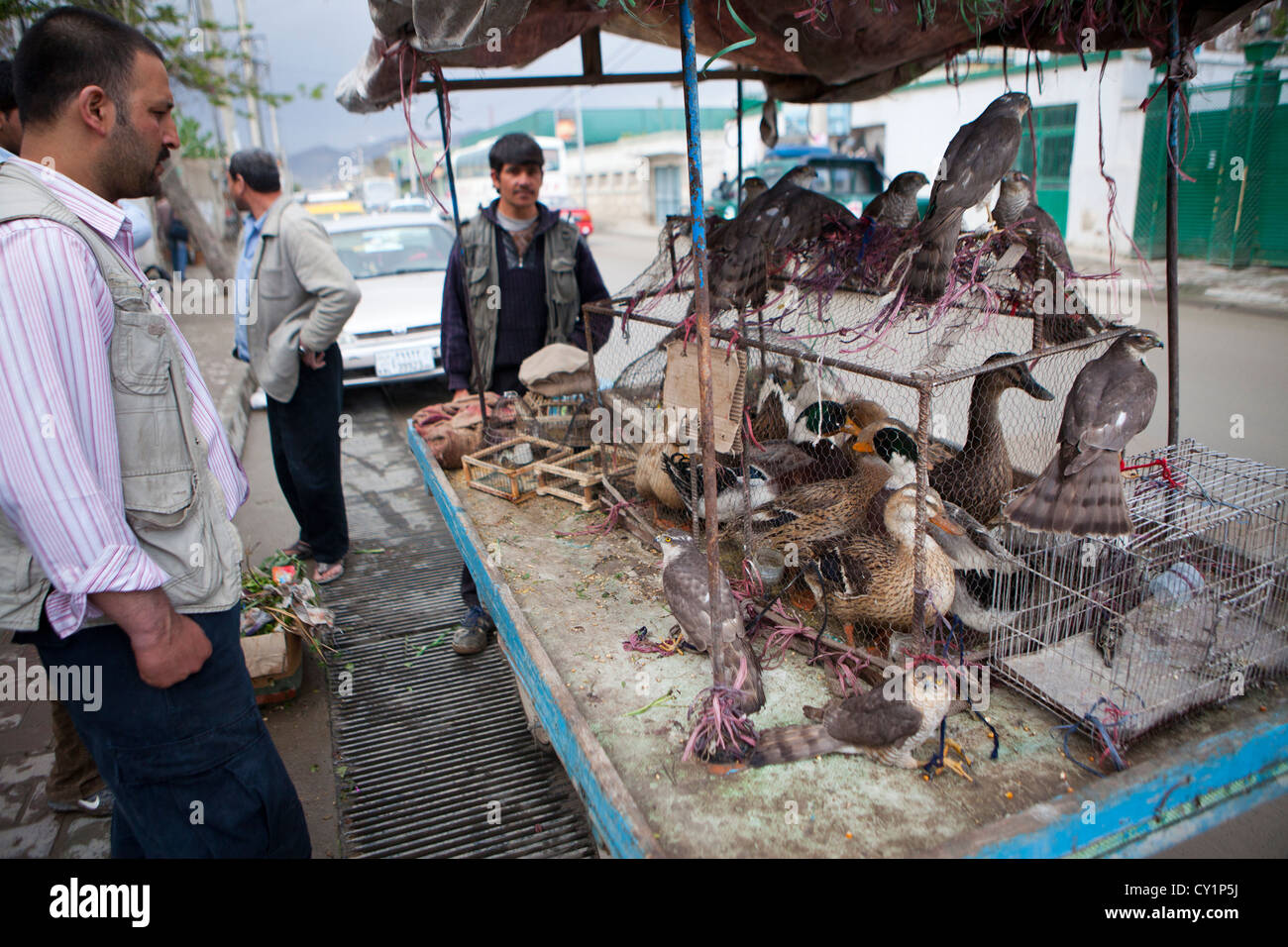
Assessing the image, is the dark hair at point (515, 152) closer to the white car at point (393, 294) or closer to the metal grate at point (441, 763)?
the metal grate at point (441, 763)

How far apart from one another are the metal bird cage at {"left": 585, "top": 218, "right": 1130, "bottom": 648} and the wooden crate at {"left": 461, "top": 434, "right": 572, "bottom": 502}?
0.41 m

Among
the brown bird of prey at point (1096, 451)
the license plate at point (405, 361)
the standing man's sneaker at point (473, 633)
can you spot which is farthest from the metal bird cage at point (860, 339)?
the license plate at point (405, 361)

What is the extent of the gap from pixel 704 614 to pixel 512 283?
2.36 m

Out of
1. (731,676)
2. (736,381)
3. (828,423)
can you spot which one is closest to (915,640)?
(731,676)

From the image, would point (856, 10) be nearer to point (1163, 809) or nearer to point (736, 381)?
point (736, 381)

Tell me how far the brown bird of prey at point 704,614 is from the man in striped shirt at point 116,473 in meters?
1.13

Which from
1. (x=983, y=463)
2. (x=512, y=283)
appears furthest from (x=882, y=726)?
(x=512, y=283)

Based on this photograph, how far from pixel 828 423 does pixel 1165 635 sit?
4.53 feet

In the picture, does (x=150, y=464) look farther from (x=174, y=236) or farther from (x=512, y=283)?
(x=174, y=236)

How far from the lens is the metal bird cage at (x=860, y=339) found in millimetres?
2230

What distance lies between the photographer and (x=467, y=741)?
3.14 meters

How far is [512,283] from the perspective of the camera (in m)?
3.97
